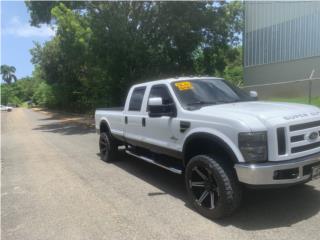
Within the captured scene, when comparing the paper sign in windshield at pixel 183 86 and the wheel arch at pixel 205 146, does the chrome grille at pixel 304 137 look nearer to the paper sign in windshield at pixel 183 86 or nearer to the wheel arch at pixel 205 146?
the wheel arch at pixel 205 146

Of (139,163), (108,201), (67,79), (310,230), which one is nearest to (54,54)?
(67,79)

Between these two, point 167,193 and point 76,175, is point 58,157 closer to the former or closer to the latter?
point 76,175

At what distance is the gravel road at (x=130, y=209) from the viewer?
4.65m

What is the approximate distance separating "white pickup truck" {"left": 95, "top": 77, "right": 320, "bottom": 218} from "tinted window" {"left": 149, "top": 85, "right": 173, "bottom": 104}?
2cm

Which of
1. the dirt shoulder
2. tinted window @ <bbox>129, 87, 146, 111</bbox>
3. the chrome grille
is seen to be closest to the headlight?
the chrome grille

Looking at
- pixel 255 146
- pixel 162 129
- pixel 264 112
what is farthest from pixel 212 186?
pixel 162 129

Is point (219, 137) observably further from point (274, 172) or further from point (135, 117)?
point (135, 117)

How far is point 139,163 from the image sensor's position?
8812 millimetres

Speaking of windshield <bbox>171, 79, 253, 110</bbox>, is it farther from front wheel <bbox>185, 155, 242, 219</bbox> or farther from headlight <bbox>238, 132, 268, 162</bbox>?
headlight <bbox>238, 132, 268, 162</bbox>

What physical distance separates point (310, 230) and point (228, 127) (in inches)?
60.8

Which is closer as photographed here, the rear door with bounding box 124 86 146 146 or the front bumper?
the front bumper

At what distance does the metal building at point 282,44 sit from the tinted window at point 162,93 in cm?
1859

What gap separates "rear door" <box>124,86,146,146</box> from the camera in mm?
7225

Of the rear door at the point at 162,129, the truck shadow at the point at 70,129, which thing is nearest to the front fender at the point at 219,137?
the rear door at the point at 162,129
